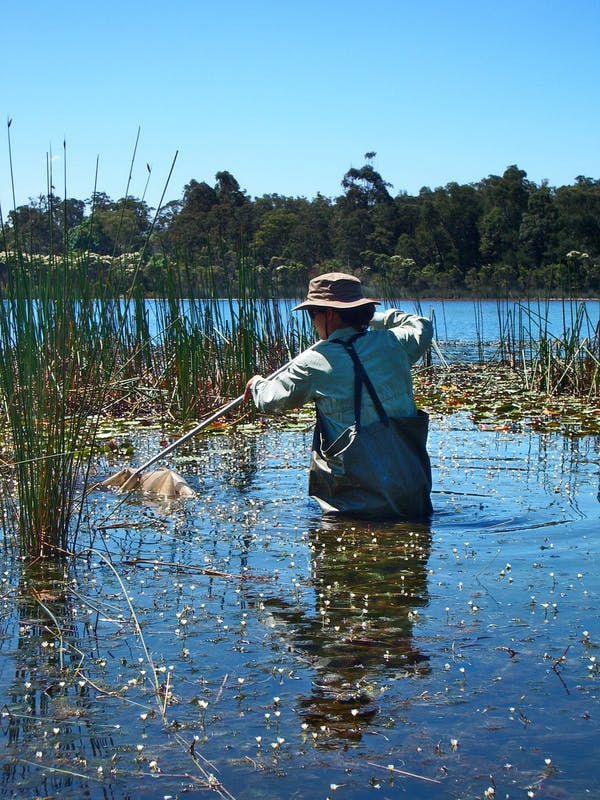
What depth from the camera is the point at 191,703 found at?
127 inches

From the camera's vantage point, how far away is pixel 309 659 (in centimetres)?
359

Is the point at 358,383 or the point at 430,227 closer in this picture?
the point at 358,383

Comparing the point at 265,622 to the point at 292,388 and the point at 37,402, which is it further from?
the point at 292,388

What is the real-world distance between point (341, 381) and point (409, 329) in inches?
22.5

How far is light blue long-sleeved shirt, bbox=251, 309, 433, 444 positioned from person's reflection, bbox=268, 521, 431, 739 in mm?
652

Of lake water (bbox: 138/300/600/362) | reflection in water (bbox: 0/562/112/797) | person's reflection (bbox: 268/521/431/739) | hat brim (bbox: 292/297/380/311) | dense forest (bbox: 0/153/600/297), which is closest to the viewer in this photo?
reflection in water (bbox: 0/562/112/797)

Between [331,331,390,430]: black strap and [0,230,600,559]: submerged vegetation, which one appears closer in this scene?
[0,230,600,559]: submerged vegetation

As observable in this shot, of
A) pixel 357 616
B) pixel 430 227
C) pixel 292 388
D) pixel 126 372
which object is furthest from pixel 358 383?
pixel 430 227

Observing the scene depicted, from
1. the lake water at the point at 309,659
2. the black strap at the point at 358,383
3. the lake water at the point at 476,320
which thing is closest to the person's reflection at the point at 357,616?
the lake water at the point at 309,659

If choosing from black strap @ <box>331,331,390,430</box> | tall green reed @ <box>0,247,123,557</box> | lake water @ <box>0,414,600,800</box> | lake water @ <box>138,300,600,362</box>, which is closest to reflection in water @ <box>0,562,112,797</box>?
lake water @ <box>0,414,600,800</box>

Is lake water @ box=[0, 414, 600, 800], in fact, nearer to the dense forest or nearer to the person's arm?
the person's arm

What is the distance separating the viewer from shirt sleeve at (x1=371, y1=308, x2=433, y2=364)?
18.3ft

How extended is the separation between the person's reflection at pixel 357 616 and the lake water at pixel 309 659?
11 mm

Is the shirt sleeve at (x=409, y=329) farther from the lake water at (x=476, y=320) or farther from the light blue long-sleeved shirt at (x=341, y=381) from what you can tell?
the lake water at (x=476, y=320)
